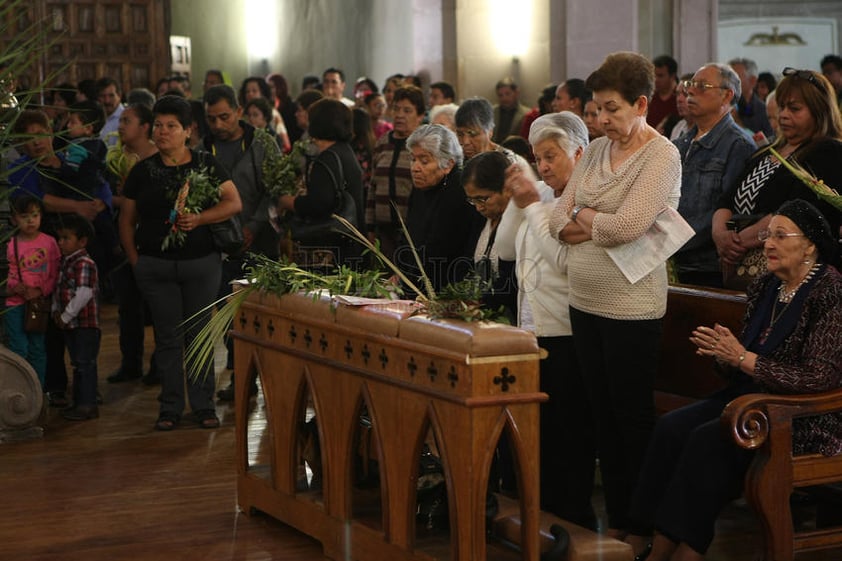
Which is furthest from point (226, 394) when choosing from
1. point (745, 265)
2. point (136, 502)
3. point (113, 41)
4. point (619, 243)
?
point (113, 41)

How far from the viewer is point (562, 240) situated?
181 inches

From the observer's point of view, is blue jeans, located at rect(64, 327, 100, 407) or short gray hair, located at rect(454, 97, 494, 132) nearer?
short gray hair, located at rect(454, 97, 494, 132)

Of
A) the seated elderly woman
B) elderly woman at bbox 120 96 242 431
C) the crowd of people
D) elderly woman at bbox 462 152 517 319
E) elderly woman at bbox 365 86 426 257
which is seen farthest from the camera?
elderly woman at bbox 365 86 426 257

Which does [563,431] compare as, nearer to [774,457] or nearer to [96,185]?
[774,457]

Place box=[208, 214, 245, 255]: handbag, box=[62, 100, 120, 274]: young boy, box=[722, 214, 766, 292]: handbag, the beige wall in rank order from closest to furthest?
box=[722, 214, 766, 292]: handbag, box=[208, 214, 245, 255]: handbag, box=[62, 100, 120, 274]: young boy, the beige wall

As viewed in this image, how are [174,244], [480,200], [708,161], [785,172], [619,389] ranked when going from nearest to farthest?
[619,389] < [480,200] < [785,172] < [708,161] < [174,244]

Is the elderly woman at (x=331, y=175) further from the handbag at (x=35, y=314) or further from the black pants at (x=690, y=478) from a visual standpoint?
the black pants at (x=690, y=478)

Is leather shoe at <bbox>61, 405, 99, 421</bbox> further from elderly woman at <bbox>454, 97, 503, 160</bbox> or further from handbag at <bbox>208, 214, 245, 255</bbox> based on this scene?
elderly woman at <bbox>454, 97, 503, 160</bbox>

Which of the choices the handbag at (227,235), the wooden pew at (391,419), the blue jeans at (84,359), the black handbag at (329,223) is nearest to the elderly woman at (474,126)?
the black handbag at (329,223)

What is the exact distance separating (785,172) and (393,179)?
2716 mm

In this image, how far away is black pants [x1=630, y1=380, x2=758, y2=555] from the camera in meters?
4.23

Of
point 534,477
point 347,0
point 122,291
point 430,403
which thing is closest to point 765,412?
point 534,477

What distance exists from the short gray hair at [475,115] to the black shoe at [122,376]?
3.04m

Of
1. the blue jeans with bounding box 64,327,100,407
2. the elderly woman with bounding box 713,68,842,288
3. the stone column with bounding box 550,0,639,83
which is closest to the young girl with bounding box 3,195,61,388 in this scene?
the blue jeans with bounding box 64,327,100,407
